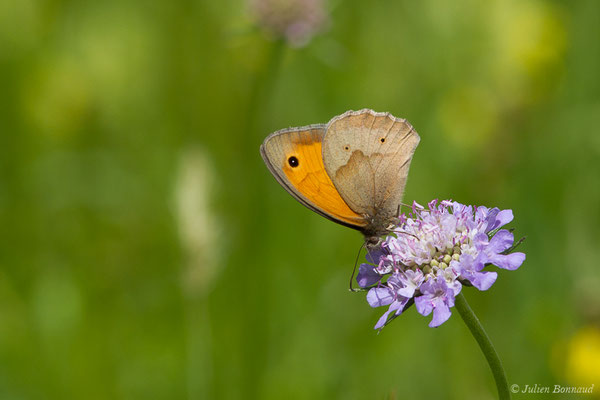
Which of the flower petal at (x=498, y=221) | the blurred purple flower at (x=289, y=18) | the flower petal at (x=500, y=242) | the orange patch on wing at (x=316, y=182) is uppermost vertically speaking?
the blurred purple flower at (x=289, y=18)

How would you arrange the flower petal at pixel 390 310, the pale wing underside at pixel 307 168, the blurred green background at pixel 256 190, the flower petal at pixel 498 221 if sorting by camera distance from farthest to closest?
the blurred green background at pixel 256 190, the pale wing underside at pixel 307 168, the flower petal at pixel 498 221, the flower petal at pixel 390 310

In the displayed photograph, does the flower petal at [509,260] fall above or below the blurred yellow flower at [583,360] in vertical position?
above

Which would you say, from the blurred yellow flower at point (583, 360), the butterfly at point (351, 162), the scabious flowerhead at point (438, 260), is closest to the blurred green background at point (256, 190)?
the blurred yellow flower at point (583, 360)

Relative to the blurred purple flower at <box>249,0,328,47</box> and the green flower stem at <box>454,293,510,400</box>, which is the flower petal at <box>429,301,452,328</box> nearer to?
the green flower stem at <box>454,293,510,400</box>

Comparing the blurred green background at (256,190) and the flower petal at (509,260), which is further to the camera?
the blurred green background at (256,190)

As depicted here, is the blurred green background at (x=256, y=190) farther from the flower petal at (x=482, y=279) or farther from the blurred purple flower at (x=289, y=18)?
the flower petal at (x=482, y=279)

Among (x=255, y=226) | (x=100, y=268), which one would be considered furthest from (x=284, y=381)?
(x=100, y=268)

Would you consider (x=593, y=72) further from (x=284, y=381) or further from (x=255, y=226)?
(x=284, y=381)
